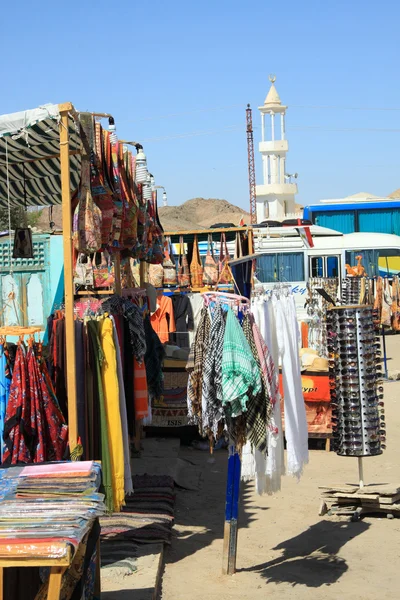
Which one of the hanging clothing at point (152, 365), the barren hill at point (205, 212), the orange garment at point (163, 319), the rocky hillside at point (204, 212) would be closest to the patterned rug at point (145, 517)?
the hanging clothing at point (152, 365)

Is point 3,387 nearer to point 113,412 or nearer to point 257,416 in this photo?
point 113,412

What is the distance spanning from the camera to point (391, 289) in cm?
2202

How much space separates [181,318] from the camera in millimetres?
12352

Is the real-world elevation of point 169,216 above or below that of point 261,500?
above

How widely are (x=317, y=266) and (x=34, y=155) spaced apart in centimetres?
1711

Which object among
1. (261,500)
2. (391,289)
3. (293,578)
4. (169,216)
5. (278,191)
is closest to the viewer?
(293,578)

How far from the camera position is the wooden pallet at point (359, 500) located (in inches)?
266

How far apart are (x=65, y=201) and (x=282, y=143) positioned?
166ft

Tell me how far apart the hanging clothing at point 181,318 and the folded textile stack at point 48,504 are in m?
8.04

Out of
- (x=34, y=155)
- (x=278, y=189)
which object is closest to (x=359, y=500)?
(x=34, y=155)

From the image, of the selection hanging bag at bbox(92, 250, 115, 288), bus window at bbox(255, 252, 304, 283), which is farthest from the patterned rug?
bus window at bbox(255, 252, 304, 283)

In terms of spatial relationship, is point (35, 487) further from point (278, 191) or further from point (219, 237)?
point (278, 191)

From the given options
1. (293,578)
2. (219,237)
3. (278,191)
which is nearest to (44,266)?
(219,237)

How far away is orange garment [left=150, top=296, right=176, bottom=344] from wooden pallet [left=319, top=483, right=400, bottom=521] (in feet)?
17.0
